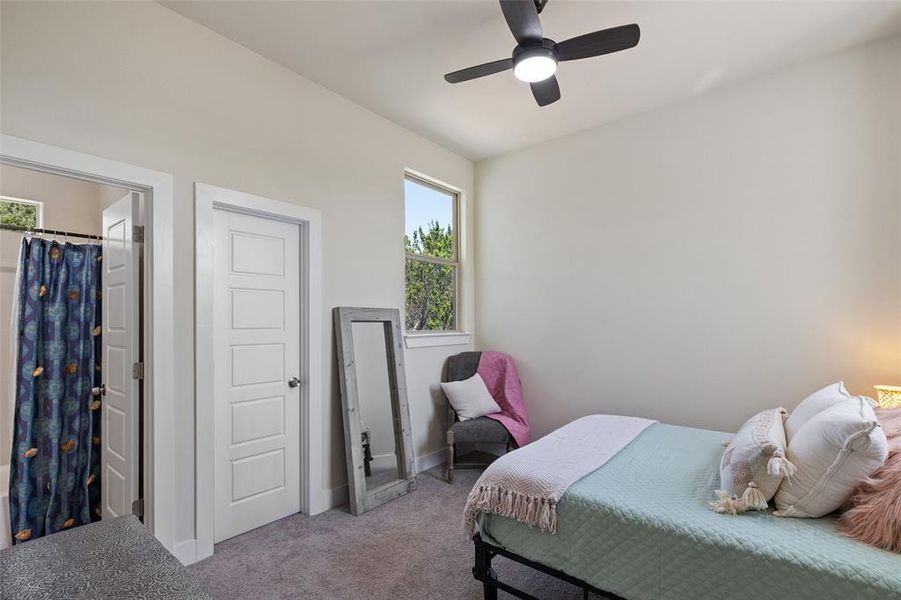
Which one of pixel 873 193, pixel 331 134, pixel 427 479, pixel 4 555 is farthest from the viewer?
pixel 427 479

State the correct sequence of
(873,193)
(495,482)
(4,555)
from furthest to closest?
1. (873,193)
2. (495,482)
3. (4,555)

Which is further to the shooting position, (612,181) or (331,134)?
(612,181)

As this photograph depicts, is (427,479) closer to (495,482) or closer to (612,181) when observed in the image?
(495,482)

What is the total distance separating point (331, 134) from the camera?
325cm

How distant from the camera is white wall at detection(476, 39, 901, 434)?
2717mm

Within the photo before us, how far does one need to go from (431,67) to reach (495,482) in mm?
2590

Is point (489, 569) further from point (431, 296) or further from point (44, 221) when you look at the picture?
point (44, 221)

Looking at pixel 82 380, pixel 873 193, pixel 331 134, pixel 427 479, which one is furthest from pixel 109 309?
pixel 873 193

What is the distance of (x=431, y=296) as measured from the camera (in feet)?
13.8

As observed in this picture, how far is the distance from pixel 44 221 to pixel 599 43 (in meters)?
4.31

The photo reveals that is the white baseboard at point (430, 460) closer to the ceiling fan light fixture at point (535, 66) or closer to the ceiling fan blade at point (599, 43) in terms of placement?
the ceiling fan light fixture at point (535, 66)

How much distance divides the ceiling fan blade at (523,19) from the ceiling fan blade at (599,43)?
17cm

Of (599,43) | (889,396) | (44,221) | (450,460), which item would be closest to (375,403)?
(450,460)

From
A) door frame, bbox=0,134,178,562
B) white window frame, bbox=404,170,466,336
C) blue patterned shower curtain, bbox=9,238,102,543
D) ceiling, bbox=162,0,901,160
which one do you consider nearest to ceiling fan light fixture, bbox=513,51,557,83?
ceiling, bbox=162,0,901,160
